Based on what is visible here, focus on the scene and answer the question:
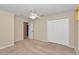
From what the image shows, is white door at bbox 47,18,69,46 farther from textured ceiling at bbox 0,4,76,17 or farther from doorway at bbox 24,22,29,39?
doorway at bbox 24,22,29,39

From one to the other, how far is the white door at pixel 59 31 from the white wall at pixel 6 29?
1.82 metres

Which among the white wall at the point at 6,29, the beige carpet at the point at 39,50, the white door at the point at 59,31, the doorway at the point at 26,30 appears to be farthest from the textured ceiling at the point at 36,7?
the doorway at the point at 26,30

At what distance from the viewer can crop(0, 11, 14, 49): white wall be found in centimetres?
319

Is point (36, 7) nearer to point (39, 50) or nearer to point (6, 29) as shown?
point (39, 50)

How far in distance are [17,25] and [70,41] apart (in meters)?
2.54

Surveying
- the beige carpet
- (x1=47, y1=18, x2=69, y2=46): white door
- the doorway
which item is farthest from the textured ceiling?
the doorway

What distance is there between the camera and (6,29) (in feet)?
11.2

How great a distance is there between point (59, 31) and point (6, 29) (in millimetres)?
2191

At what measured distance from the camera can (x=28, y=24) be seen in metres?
4.35

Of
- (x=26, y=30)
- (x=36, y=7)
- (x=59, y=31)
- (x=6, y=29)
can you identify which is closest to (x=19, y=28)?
(x=26, y=30)

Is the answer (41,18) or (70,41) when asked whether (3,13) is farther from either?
(70,41)

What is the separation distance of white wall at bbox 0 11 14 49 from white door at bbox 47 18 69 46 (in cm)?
182

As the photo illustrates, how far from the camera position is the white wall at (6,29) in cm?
319
